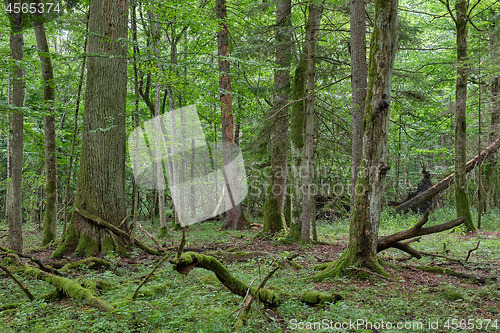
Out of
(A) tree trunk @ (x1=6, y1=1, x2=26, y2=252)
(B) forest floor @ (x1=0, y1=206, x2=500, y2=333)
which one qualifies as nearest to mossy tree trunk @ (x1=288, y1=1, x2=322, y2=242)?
(B) forest floor @ (x1=0, y1=206, x2=500, y2=333)

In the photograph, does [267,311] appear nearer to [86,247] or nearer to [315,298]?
[315,298]

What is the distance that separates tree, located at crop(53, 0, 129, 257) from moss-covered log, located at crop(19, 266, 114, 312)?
7.36 ft

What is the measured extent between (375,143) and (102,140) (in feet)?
19.1

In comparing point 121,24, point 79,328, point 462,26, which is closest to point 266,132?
point 121,24

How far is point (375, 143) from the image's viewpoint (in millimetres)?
5793

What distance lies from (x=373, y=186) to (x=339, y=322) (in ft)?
8.70

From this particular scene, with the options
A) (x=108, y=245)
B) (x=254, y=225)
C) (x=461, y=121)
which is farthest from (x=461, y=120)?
(x=108, y=245)

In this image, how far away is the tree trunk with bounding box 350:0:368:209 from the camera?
7.76m

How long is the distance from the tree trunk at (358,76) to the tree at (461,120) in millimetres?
5898

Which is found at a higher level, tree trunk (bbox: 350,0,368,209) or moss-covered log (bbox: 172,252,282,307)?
tree trunk (bbox: 350,0,368,209)

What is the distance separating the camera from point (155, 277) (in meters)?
5.89

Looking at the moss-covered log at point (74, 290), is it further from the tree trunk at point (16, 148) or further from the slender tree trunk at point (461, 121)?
the slender tree trunk at point (461, 121)

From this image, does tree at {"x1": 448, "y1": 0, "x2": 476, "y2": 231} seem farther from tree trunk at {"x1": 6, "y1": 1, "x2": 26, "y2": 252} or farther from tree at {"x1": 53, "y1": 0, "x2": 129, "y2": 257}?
tree trunk at {"x1": 6, "y1": 1, "x2": 26, "y2": 252}

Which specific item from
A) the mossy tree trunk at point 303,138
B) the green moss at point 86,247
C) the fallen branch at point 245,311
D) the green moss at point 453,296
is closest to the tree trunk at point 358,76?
the mossy tree trunk at point 303,138
